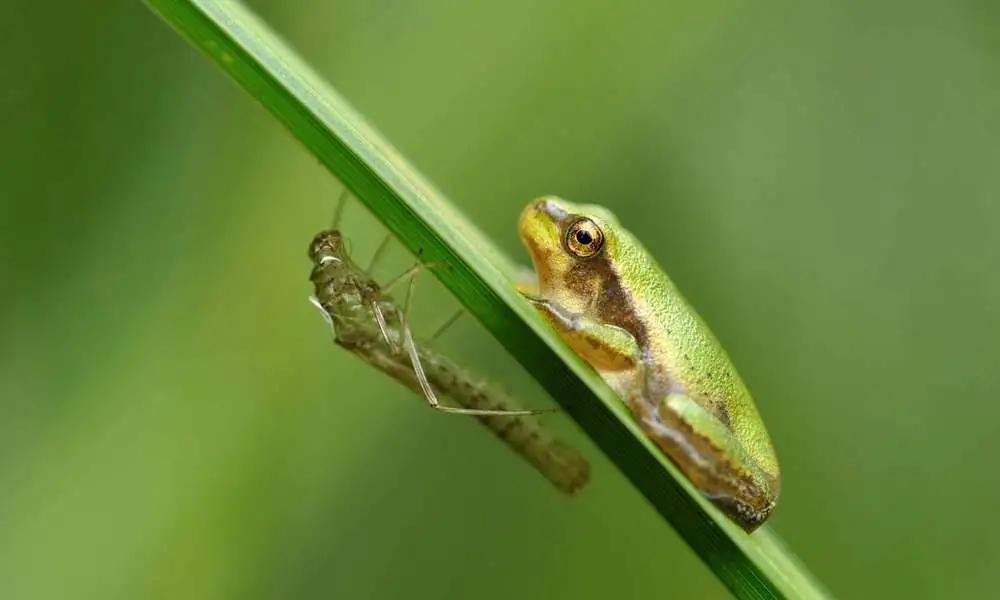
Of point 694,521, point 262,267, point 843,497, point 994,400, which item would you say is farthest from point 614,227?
point 994,400

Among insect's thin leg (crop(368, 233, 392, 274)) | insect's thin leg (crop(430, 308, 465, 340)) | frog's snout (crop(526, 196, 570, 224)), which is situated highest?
insect's thin leg (crop(368, 233, 392, 274))

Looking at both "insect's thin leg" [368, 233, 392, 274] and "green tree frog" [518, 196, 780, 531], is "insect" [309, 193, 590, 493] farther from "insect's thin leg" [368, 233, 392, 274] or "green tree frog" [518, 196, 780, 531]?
"green tree frog" [518, 196, 780, 531]

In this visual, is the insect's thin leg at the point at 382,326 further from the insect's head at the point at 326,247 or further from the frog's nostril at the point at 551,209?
the frog's nostril at the point at 551,209

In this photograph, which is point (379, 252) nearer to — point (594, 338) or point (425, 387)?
point (425, 387)

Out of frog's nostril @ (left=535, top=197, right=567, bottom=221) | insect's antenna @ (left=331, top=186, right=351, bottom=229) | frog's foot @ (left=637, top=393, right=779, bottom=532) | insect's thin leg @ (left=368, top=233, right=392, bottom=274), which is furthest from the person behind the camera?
insect's thin leg @ (left=368, top=233, right=392, bottom=274)

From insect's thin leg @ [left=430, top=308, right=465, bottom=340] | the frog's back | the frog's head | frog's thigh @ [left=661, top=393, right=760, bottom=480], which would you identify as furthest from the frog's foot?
insect's thin leg @ [left=430, top=308, right=465, bottom=340]

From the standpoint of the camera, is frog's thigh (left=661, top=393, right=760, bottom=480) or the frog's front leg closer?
frog's thigh (left=661, top=393, right=760, bottom=480)

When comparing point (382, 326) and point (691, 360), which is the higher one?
point (382, 326)

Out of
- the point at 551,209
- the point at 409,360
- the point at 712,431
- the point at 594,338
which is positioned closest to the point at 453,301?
the point at 409,360
